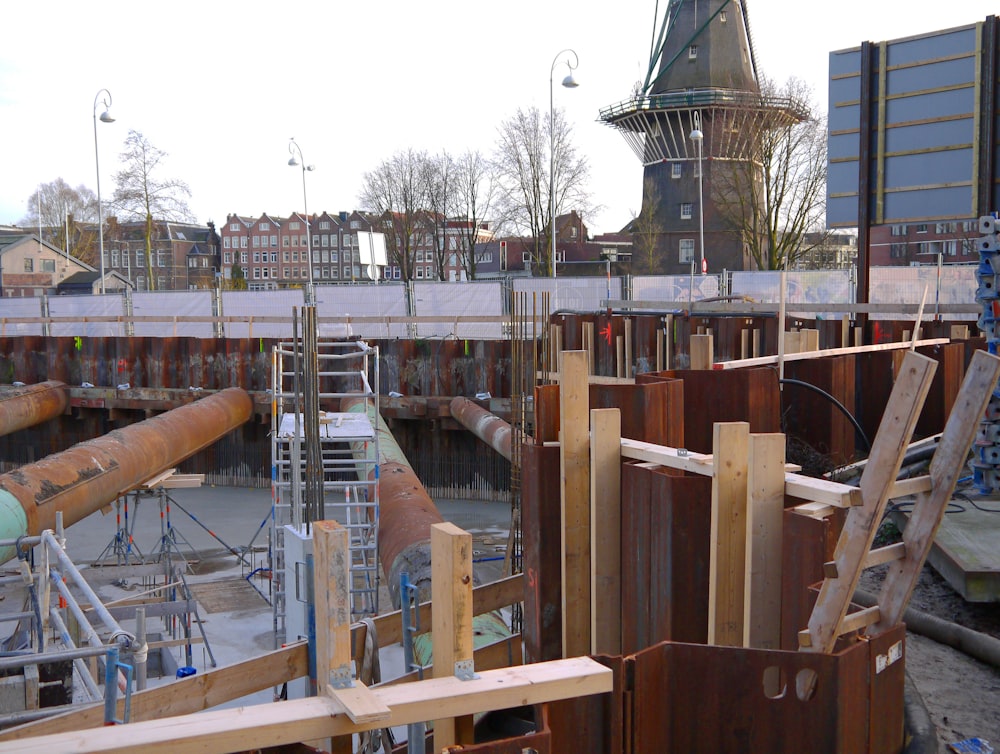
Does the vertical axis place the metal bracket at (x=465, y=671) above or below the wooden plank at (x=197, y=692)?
above

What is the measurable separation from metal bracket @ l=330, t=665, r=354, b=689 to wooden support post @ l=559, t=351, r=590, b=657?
2209 mm

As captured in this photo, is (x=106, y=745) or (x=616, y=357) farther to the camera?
(x=616, y=357)

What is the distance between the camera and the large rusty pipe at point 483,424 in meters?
15.3

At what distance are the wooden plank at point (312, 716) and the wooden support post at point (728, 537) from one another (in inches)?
50.3

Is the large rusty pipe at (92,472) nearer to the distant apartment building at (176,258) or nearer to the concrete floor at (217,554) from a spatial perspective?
the concrete floor at (217,554)

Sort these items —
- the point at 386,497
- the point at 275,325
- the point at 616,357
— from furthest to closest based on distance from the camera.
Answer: the point at 275,325
the point at 616,357
the point at 386,497

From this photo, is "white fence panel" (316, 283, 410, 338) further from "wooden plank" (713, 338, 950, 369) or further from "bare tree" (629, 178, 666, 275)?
"bare tree" (629, 178, 666, 275)

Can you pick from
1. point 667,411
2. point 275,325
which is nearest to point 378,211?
point 275,325

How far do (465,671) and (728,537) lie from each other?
171 cm

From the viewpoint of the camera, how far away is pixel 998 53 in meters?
13.6

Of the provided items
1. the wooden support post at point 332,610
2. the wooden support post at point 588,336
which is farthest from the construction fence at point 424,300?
the wooden support post at point 332,610

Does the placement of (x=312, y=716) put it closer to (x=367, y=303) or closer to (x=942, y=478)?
(x=942, y=478)

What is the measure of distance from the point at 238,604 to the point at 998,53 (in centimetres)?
1320

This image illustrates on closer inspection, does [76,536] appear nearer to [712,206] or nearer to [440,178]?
[712,206]
